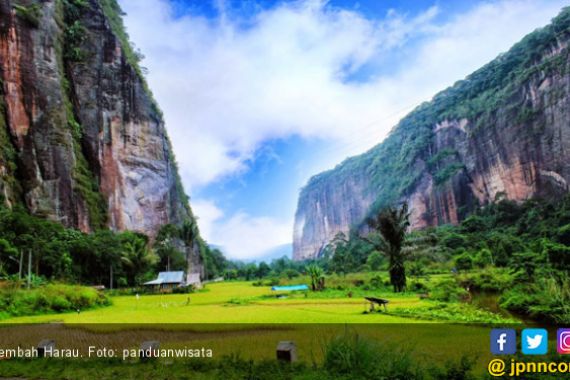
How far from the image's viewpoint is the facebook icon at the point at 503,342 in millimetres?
5641

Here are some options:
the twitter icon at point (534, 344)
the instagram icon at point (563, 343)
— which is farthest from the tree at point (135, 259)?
the instagram icon at point (563, 343)

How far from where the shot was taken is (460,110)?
75688 millimetres

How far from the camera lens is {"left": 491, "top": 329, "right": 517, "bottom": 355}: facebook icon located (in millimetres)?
5641

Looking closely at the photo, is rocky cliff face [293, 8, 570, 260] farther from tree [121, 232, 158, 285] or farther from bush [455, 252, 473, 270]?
tree [121, 232, 158, 285]

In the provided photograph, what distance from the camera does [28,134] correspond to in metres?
33.8

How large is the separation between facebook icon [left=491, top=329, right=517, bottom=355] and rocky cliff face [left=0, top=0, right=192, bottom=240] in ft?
108

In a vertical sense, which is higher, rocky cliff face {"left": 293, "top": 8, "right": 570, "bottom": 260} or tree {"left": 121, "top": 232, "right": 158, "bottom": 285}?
rocky cliff face {"left": 293, "top": 8, "right": 570, "bottom": 260}

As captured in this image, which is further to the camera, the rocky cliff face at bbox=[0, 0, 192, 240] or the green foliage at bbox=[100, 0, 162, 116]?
the green foliage at bbox=[100, 0, 162, 116]

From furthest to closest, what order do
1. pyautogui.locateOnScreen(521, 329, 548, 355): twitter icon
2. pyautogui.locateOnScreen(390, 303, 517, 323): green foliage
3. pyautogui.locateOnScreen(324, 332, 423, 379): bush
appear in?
pyautogui.locateOnScreen(390, 303, 517, 323): green foliage → pyautogui.locateOnScreen(521, 329, 548, 355): twitter icon → pyautogui.locateOnScreen(324, 332, 423, 379): bush

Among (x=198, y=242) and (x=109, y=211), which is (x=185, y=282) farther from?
(x=198, y=242)

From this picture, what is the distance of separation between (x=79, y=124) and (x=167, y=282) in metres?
19.1

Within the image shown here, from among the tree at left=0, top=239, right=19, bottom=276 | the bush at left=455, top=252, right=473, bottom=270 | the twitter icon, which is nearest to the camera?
the twitter icon

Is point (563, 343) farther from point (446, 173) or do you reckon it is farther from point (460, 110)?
point (460, 110)

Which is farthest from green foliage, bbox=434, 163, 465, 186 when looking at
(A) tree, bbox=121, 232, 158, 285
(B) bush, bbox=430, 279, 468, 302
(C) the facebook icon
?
(C) the facebook icon
